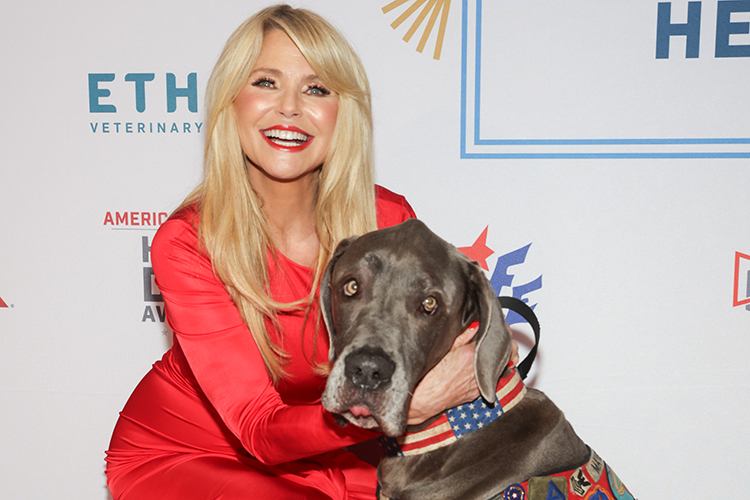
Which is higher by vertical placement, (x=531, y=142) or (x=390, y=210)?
(x=531, y=142)

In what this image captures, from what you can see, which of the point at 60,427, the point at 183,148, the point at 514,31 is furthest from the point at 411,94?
the point at 60,427

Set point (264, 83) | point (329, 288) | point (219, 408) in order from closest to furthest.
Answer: point (329, 288) → point (219, 408) → point (264, 83)

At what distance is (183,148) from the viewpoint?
126 inches

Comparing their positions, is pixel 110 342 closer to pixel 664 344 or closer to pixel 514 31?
pixel 514 31

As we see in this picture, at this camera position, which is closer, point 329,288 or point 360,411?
point 360,411

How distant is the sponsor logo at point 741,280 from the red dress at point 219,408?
1.71 meters

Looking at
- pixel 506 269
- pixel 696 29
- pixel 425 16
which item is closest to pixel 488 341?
pixel 506 269

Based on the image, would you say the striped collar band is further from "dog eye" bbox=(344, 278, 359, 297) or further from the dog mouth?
"dog eye" bbox=(344, 278, 359, 297)

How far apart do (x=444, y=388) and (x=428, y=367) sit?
7cm

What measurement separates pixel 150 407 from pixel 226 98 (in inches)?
50.9

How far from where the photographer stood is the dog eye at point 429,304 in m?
1.65

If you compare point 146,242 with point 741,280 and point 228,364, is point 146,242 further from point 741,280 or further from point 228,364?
point 741,280

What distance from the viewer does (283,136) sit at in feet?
7.60

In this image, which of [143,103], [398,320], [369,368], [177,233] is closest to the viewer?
[369,368]
